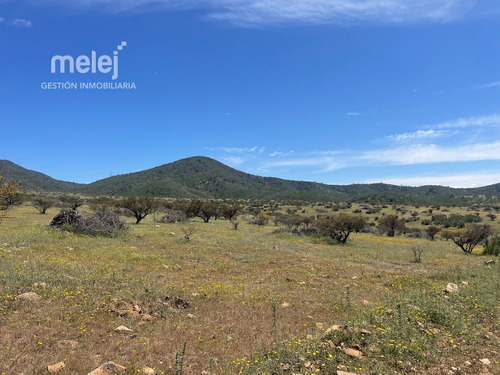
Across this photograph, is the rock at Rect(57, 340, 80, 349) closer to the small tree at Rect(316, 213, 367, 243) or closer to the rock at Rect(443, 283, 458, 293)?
the rock at Rect(443, 283, 458, 293)

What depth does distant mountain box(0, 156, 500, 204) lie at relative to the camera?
124 m

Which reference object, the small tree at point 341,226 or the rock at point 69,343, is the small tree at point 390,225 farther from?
the rock at point 69,343

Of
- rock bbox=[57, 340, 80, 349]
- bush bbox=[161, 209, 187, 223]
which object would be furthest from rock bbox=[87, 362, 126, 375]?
bush bbox=[161, 209, 187, 223]

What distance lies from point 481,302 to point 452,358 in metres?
4.24

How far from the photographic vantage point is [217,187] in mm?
148750

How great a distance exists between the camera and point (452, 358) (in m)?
5.74

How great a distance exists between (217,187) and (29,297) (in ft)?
463

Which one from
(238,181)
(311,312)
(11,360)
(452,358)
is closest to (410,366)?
(452,358)

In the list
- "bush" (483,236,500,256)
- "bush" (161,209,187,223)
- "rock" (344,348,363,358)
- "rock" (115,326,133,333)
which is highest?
"bush" (161,209,187,223)

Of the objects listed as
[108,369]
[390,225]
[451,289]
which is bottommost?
[390,225]

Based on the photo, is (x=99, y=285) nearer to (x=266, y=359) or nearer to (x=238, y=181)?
(x=266, y=359)

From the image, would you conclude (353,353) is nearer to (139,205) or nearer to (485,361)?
(485,361)

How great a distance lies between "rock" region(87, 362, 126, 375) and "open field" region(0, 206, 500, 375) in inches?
11.5

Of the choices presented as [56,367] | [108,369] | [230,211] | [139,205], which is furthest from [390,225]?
[56,367]
